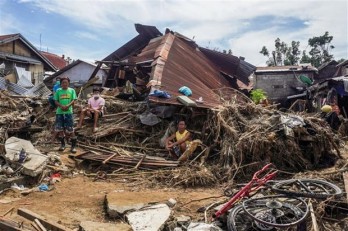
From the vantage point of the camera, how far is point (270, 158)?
→ 7871mm

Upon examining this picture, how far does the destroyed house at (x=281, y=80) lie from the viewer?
25734mm

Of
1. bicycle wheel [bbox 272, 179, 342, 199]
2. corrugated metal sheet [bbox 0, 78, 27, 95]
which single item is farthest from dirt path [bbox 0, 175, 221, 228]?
corrugated metal sheet [bbox 0, 78, 27, 95]

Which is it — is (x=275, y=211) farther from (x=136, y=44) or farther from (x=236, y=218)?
(x=136, y=44)

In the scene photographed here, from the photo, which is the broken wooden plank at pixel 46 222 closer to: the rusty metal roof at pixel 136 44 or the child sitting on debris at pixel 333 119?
the child sitting on debris at pixel 333 119

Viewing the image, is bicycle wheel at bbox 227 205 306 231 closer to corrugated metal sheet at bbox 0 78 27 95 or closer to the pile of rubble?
the pile of rubble

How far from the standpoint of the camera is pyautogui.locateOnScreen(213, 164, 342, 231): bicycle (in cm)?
450

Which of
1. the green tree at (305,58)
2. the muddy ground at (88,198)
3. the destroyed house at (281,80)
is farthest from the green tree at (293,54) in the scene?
the muddy ground at (88,198)

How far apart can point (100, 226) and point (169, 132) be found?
428 cm

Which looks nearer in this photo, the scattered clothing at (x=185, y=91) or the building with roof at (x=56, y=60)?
the scattered clothing at (x=185, y=91)

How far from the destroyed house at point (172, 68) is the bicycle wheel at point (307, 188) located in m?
3.88

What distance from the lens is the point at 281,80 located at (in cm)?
2606

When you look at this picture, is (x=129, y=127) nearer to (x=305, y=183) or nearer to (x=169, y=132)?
(x=169, y=132)

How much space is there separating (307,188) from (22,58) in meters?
22.7

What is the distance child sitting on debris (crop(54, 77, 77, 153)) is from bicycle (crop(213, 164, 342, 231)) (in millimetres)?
4539
